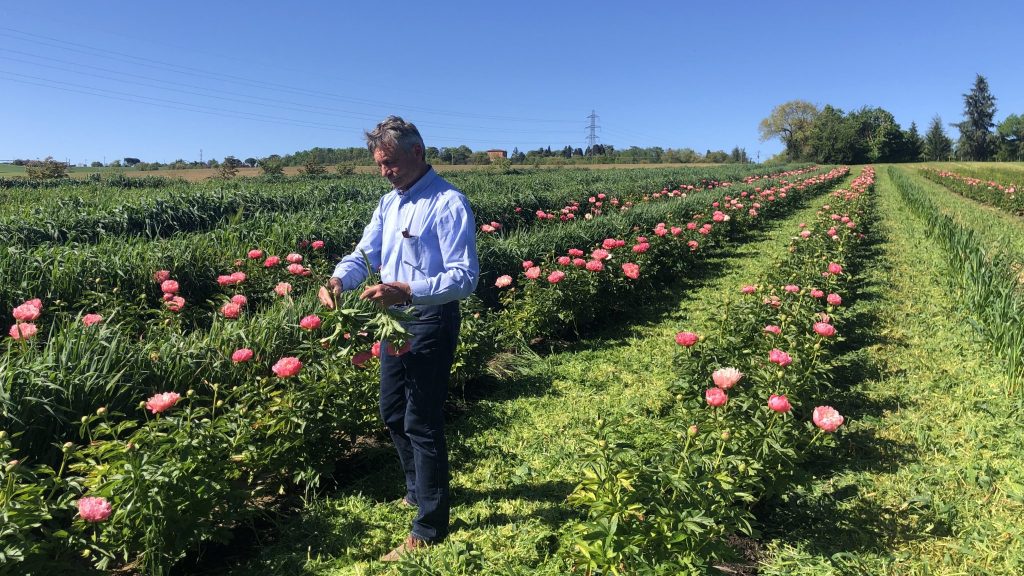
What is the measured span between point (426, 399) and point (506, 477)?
125 cm

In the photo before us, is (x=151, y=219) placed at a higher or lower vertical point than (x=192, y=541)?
higher

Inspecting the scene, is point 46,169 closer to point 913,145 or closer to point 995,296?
point 995,296

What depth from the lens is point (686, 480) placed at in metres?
2.16

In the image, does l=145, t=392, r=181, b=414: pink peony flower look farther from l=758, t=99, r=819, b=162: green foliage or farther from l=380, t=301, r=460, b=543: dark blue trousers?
l=758, t=99, r=819, b=162: green foliage

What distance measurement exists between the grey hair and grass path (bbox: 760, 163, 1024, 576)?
2548 mm

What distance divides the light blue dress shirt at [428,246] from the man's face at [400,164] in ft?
0.14

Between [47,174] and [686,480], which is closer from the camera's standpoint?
[686,480]

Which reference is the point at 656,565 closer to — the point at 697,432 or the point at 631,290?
the point at 697,432

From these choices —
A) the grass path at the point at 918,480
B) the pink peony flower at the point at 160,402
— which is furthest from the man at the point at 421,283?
the grass path at the point at 918,480

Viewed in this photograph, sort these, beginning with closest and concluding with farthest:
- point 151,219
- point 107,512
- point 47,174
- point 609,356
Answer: point 107,512 < point 609,356 < point 151,219 < point 47,174

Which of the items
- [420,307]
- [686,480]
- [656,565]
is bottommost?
[656,565]

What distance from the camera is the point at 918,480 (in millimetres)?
3195

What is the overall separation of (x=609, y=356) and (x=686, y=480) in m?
3.29

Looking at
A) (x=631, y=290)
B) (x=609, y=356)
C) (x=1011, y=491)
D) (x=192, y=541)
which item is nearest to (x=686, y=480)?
(x=192, y=541)
